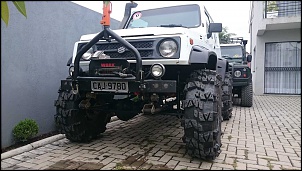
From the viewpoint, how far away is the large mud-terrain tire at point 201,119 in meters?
2.78

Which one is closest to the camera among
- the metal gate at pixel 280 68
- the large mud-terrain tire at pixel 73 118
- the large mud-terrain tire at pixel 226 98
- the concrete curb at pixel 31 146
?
the concrete curb at pixel 31 146

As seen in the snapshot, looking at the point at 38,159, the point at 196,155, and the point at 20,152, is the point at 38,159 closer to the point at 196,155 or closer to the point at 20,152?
the point at 20,152

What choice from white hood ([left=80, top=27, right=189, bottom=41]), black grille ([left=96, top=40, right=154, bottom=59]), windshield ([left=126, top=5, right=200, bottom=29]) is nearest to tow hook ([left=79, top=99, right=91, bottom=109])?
black grille ([left=96, top=40, right=154, bottom=59])

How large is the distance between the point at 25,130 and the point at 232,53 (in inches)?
298

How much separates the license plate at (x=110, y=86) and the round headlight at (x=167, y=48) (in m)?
0.59

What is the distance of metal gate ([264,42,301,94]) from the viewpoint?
1130cm

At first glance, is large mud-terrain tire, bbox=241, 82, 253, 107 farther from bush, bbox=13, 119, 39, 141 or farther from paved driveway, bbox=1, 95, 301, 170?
bush, bbox=13, 119, 39, 141

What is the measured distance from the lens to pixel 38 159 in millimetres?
3080

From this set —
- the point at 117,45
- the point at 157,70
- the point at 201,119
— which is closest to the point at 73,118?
the point at 117,45

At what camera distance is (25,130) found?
3674mm

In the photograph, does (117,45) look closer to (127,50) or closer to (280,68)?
(127,50)

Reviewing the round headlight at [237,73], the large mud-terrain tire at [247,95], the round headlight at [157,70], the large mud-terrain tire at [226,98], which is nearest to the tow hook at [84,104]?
the round headlight at [157,70]

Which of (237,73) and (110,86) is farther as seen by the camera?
(237,73)

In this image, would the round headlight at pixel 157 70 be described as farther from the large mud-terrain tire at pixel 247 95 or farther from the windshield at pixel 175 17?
the large mud-terrain tire at pixel 247 95
